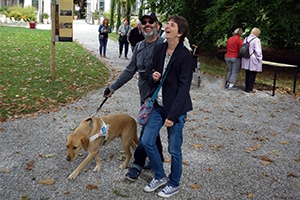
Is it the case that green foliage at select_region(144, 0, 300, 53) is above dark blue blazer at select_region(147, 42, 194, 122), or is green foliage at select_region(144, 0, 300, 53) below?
above

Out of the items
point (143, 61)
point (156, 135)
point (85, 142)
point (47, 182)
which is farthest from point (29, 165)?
point (143, 61)

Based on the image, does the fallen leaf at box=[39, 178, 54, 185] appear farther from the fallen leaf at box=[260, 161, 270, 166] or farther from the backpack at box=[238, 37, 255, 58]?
the backpack at box=[238, 37, 255, 58]

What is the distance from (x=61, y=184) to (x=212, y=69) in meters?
13.2

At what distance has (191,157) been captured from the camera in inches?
233

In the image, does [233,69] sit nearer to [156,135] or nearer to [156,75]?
[156,135]

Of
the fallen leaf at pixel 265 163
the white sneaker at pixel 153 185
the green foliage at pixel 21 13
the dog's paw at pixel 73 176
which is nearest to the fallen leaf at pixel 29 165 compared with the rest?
the dog's paw at pixel 73 176

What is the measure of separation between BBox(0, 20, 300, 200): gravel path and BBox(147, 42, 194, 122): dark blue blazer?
4.19 ft

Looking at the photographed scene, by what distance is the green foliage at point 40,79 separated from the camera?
8.62 meters

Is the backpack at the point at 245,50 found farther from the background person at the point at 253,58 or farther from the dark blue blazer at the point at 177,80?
the dark blue blazer at the point at 177,80

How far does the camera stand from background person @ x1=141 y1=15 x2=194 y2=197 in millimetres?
3912

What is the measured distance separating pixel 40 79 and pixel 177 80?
8.01m

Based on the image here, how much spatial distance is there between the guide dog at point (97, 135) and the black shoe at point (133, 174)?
0.37 m

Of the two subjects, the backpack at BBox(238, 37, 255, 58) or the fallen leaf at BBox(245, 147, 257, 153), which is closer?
the fallen leaf at BBox(245, 147, 257, 153)

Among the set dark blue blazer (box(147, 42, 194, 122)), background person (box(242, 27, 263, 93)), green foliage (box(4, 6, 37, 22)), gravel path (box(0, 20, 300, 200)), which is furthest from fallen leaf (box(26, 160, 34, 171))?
green foliage (box(4, 6, 37, 22))
